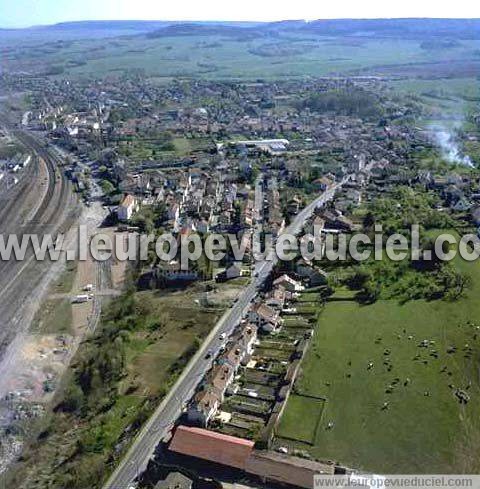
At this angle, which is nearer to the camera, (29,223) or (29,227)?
(29,227)

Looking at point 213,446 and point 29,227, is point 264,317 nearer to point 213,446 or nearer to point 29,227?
point 213,446

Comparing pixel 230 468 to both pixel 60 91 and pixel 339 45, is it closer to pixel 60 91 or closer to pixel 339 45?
pixel 60 91

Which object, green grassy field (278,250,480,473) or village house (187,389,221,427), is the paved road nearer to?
village house (187,389,221,427)

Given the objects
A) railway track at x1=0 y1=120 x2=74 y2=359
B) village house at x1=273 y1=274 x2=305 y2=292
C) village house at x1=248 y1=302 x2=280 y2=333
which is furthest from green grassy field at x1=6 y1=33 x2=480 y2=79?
village house at x1=248 y1=302 x2=280 y2=333

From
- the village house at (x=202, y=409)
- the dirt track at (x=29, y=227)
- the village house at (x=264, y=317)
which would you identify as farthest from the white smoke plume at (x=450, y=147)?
the village house at (x=202, y=409)

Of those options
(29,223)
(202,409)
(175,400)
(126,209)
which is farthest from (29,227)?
(202,409)

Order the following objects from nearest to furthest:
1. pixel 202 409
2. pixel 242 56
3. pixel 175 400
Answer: pixel 202 409 → pixel 175 400 → pixel 242 56

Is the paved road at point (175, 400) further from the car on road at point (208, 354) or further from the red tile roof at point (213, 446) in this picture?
the red tile roof at point (213, 446)
